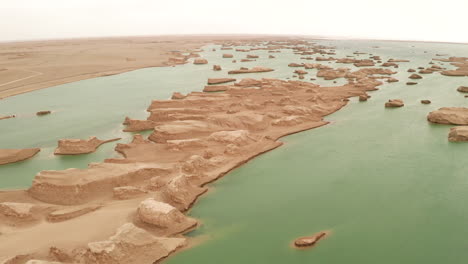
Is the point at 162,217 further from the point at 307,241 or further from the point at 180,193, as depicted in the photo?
the point at 307,241

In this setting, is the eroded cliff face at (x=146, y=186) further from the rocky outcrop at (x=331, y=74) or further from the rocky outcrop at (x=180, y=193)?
the rocky outcrop at (x=331, y=74)

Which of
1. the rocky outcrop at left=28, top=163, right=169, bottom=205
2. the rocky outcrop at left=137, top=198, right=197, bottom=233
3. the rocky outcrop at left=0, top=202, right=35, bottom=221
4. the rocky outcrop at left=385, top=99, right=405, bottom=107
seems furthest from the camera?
the rocky outcrop at left=385, top=99, right=405, bottom=107

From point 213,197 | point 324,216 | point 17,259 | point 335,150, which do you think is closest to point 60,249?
point 17,259

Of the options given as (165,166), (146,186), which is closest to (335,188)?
(165,166)

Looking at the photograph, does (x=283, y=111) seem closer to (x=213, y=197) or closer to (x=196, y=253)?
(x=213, y=197)

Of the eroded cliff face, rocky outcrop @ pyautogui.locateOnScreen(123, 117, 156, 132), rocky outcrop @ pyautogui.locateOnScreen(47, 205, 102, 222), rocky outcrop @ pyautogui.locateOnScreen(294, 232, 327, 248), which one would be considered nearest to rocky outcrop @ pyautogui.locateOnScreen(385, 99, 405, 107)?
the eroded cliff face

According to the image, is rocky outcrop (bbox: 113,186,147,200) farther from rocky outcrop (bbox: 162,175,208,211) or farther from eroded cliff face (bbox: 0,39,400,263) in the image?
rocky outcrop (bbox: 162,175,208,211)

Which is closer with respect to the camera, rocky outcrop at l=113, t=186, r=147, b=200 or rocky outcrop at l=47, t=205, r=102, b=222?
rocky outcrop at l=47, t=205, r=102, b=222

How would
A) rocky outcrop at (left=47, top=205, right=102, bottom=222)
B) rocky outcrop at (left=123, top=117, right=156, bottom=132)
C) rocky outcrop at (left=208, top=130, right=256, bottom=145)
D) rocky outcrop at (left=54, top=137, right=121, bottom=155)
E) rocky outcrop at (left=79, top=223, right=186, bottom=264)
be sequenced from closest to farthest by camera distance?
rocky outcrop at (left=79, top=223, right=186, bottom=264)
rocky outcrop at (left=47, top=205, right=102, bottom=222)
rocky outcrop at (left=208, top=130, right=256, bottom=145)
rocky outcrop at (left=54, top=137, right=121, bottom=155)
rocky outcrop at (left=123, top=117, right=156, bottom=132)

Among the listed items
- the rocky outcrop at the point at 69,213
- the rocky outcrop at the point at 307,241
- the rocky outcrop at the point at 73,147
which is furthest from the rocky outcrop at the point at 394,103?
the rocky outcrop at the point at 69,213
